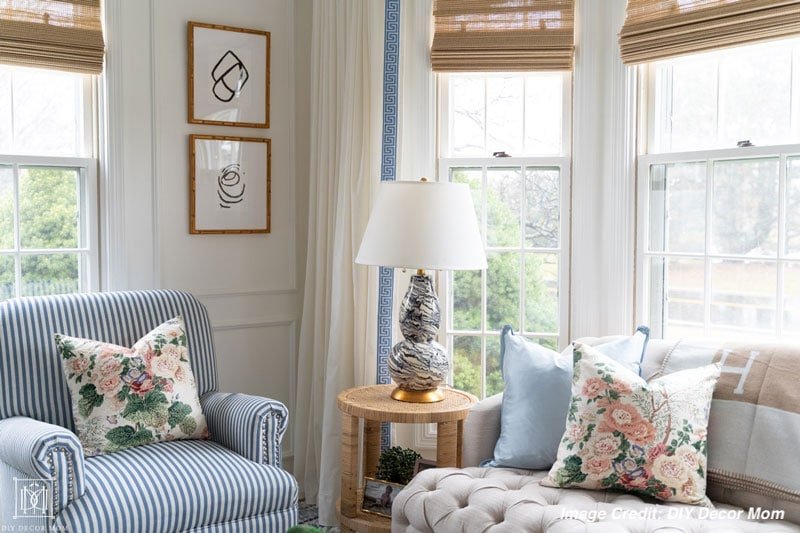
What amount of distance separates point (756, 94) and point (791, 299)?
0.73 meters

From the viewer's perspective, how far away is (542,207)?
354cm

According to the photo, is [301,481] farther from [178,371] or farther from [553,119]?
[553,119]

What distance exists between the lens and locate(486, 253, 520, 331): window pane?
3.58 meters

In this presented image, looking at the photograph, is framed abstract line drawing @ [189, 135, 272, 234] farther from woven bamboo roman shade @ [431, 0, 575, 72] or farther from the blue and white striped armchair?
woven bamboo roman shade @ [431, 0, 575, 72]

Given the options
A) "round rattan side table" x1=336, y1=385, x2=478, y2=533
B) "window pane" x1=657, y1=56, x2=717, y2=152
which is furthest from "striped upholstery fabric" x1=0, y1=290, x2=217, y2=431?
"window pane" x1=657, y1=56, x2=717, y2=152

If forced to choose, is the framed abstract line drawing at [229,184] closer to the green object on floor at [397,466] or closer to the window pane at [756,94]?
the green object on floor at [397,466]

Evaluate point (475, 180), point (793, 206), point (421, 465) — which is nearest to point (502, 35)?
point (475, 180)

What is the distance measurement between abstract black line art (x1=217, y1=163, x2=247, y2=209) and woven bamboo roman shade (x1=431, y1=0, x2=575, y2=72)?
1021mm

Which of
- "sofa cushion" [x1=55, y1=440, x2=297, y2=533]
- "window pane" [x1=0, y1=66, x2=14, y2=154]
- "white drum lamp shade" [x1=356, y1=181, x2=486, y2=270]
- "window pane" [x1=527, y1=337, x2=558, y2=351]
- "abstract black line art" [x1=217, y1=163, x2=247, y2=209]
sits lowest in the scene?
"sofa cushion" [x1=55, y1=440, x2=297, y2=533]

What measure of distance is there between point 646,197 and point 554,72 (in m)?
0.65

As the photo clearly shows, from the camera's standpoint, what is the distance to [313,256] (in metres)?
3.87

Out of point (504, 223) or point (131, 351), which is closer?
point (131, 351)

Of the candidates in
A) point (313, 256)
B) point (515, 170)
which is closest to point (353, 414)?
point (313, 256)

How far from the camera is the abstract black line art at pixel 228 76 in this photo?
148 inches
